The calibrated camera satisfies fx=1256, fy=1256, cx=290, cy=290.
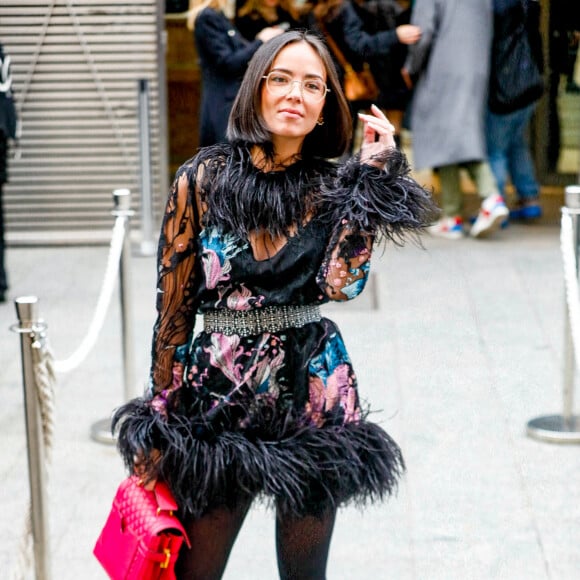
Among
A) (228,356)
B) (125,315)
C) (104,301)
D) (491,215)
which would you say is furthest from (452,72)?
(228,356)

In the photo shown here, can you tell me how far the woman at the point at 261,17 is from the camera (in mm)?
7586

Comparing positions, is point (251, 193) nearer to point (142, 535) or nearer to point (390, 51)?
point (142, 535)

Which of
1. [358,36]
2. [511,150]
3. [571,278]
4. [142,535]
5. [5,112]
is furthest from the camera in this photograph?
[511,150]

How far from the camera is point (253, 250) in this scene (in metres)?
2.97

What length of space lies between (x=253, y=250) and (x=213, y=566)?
75cm

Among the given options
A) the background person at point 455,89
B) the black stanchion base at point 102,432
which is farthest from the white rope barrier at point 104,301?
the background person at point 455,89

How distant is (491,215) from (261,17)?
2.06 meters

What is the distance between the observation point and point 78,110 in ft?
28.8

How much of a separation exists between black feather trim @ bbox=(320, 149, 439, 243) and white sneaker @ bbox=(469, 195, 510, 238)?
5.38 meters

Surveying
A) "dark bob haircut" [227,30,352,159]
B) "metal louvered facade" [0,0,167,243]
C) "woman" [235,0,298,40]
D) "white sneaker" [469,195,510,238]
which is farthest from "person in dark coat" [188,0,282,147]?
"dark bob haircut" [227,30,352,159]

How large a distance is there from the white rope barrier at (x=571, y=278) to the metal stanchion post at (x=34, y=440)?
1855 mm

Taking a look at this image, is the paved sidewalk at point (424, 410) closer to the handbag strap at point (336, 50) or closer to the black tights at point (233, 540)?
the black tights at point (233, 540)

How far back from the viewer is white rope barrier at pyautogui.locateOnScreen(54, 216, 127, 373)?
435 cm

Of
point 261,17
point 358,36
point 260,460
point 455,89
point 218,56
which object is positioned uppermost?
point 261,17
